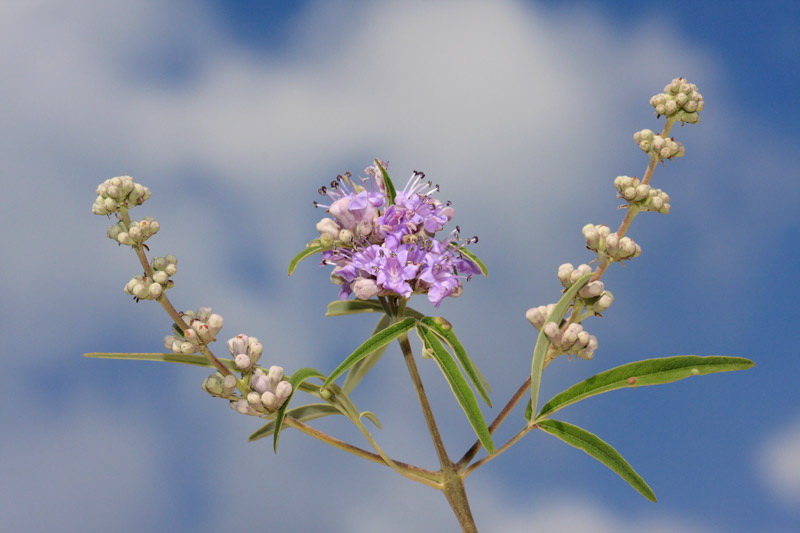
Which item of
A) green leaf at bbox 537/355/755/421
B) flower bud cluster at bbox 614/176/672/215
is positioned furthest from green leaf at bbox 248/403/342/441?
flower bud cluster at bbox 614/176/672/215

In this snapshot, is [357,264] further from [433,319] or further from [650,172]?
[650,172]

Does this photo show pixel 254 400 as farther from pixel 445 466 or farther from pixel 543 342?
pixel 543 342

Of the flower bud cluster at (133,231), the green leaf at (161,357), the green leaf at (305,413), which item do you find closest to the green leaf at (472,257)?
the green leaf at (305,413)

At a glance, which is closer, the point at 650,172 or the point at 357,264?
the point at 357,264

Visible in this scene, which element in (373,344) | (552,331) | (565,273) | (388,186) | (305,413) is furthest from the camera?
(305,413)

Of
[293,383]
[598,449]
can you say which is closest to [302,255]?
[293,383]

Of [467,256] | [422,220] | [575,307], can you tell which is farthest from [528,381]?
[422,220]

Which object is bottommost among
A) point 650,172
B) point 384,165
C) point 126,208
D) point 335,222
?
point 126,208
